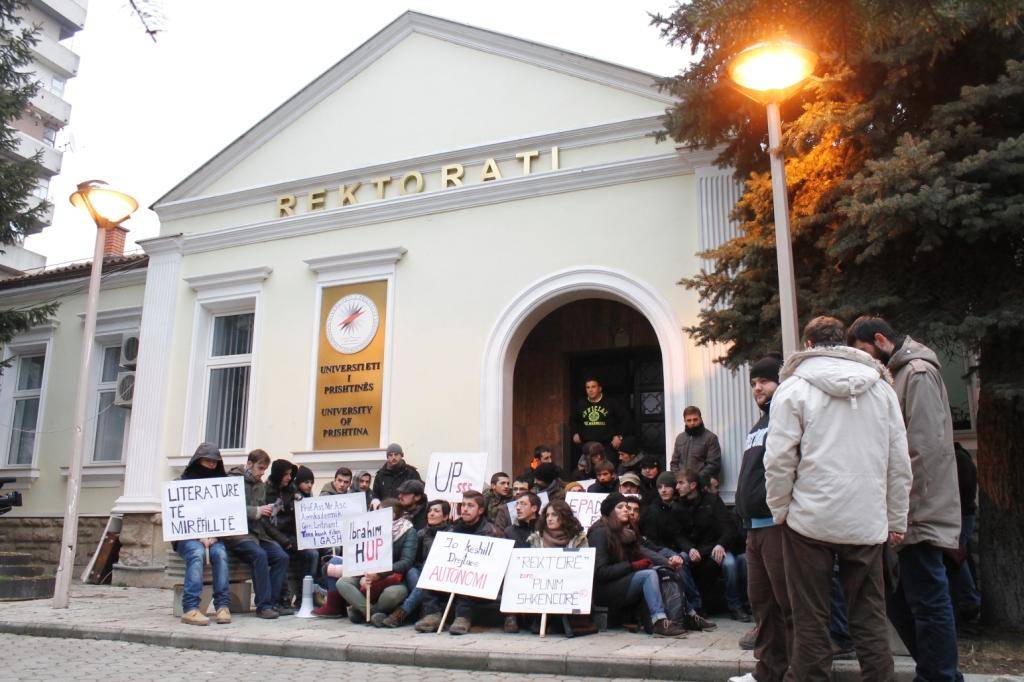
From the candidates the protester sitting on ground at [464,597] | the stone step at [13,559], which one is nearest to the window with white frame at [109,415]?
the stone step at [13,559]

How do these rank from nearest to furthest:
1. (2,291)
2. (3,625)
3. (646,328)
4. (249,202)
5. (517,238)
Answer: (3,625) → (517,238) → (646,328) → (249,202) → (2,291)

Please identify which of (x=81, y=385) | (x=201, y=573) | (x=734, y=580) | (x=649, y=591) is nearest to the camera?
(x=649, y=591)

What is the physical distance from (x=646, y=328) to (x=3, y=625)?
352 inches

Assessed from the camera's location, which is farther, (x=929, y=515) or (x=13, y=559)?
(x=13, y=559)

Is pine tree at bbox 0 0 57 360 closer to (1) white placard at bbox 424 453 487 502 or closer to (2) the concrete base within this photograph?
(2) the concrete base

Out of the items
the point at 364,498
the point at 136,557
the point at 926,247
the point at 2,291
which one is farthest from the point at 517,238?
the point at 2,291

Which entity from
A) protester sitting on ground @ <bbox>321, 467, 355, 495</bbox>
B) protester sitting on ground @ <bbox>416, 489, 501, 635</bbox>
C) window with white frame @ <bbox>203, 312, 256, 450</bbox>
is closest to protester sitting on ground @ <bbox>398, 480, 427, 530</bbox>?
protester sitting on ground @ <bbox>416, 489, 501, 635</bbox>

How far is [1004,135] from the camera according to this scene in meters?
6.68

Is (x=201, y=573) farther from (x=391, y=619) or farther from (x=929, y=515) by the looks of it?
(x=929, y=515)

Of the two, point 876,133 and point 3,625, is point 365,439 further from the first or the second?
point 876,133

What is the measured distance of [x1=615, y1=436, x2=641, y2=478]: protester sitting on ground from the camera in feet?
33.9

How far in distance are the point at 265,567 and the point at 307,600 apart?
21.9 inches

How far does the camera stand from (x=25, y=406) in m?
16.7

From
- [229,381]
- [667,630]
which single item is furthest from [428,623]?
[229,381]
